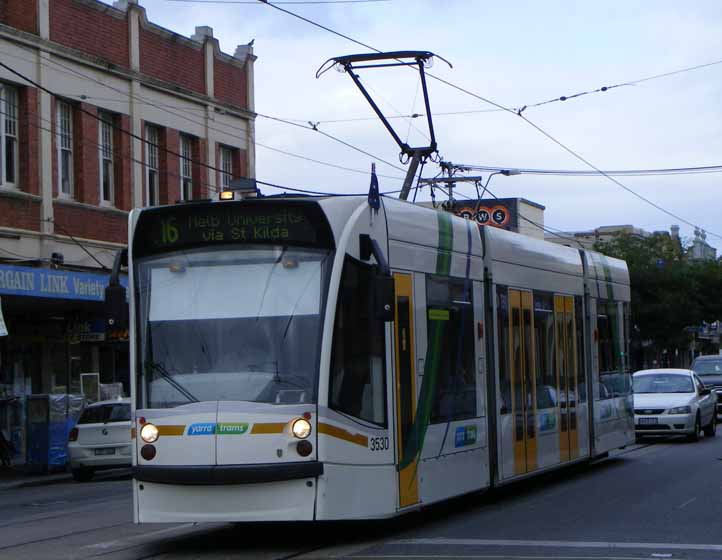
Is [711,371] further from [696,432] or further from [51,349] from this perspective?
[51,349]

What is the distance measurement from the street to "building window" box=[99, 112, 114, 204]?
12.8 metres

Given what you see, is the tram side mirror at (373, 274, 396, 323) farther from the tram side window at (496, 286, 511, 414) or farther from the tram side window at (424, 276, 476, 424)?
the tram side window at (496, 286, 511, 414)

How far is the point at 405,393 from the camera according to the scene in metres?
11.7

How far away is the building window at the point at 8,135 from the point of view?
1017 inches

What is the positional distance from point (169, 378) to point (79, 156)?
18.2m

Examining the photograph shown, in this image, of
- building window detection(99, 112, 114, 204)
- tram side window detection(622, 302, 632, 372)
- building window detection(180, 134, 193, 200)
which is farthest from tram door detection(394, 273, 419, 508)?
building window detection(180, 134, 193, 200)

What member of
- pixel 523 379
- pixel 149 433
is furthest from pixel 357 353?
pixel 523 379

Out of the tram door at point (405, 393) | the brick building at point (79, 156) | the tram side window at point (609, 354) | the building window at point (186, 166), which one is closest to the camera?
the tram door at point (405, 393)

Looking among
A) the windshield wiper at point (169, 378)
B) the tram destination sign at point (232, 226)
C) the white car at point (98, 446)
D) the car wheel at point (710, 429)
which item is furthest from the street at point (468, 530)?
the car wheel at point (710, 429)

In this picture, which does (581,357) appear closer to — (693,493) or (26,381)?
(693,493)

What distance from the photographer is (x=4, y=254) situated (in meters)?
25.4

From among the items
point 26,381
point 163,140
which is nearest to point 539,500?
point 26,381

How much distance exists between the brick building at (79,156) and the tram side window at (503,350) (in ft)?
36.5

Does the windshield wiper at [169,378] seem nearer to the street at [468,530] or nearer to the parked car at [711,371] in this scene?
the street at [468,530]
